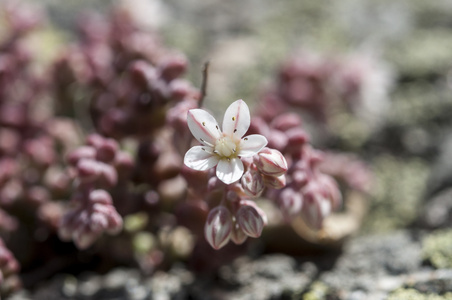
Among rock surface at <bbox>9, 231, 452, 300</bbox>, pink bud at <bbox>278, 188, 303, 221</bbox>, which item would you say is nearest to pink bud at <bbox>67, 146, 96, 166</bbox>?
rock surface at <bbox>9, 231, 452, 300</bbox>

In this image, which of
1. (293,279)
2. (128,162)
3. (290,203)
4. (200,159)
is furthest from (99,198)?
(293,279)

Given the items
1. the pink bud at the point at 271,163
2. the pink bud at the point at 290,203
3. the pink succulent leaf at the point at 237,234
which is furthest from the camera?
Answer: the pink bud at the point at 290,203

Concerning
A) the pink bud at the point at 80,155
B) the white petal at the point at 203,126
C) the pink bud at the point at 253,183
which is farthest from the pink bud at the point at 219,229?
the pink bud at the point at 80,155

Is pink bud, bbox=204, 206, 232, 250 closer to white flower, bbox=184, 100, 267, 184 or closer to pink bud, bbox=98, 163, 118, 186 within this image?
white flower, bbox=184, 100, 267, 184

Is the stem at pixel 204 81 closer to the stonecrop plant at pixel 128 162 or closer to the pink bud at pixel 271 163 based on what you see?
the stonecrop plant at pixel 128 162

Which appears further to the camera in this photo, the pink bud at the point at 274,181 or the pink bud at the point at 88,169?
the pink bud at the point at 88,169

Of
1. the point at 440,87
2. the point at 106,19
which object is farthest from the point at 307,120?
the point at 106,19
